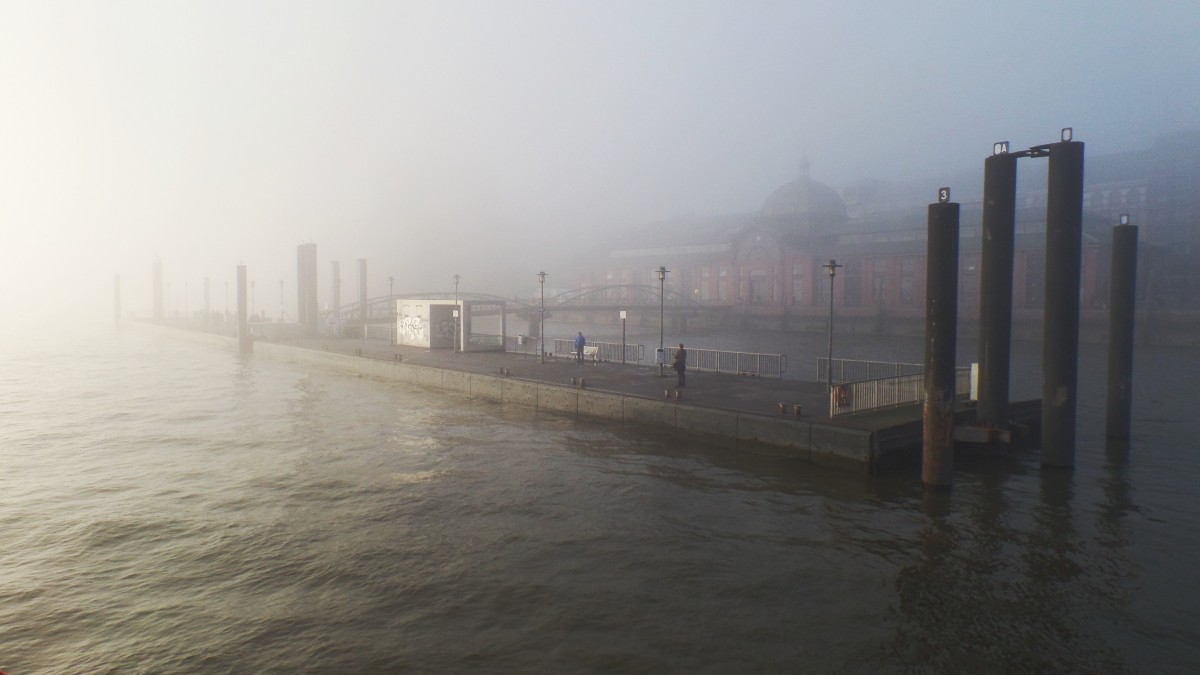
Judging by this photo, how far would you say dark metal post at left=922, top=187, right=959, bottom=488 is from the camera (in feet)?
50.9

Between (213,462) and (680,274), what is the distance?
361 ft

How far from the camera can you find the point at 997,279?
61.3ft

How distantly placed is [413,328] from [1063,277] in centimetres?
3802

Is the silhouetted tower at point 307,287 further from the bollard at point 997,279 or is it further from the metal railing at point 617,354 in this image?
the bollard at point 997,279

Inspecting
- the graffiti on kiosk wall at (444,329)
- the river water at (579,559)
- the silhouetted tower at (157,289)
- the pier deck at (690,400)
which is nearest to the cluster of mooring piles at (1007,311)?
the river water at (579,559)

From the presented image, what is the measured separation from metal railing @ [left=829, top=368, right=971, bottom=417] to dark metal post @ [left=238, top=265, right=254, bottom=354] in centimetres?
5683

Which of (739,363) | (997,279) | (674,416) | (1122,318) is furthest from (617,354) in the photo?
(1122,318)

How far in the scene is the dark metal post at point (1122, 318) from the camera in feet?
67.5

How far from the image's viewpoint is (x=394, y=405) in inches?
1214

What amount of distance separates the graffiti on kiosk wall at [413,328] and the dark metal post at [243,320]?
22.4 m

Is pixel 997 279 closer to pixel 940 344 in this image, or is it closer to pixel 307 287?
pixel 940 344

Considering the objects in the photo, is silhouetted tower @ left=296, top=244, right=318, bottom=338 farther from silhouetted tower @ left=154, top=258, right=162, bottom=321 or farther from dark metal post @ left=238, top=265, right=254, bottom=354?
silhouetted tower @ left=154, top=258, right=162, bottom=321

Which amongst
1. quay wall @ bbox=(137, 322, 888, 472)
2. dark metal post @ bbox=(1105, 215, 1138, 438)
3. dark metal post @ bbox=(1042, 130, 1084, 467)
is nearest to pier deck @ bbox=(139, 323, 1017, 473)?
quay wall @ bbox=(137, 322, 888, 472)

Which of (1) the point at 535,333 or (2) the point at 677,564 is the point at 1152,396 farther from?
(1) the point at 535,333
